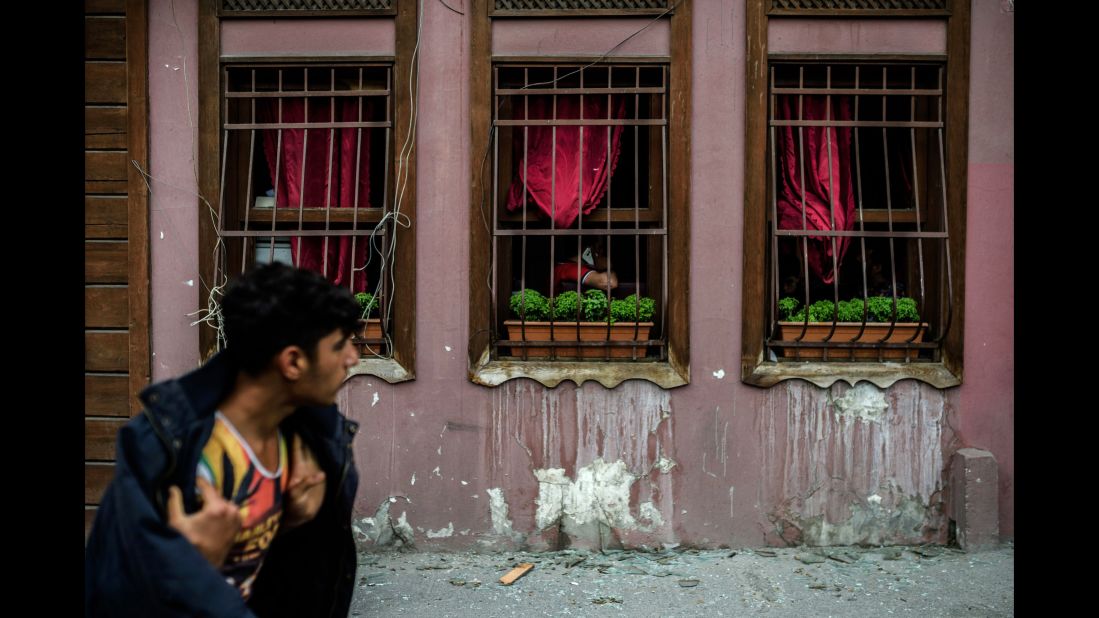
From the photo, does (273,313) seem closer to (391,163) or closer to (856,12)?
(391,163)

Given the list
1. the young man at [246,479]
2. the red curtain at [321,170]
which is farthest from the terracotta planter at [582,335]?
the young man at [246,479]

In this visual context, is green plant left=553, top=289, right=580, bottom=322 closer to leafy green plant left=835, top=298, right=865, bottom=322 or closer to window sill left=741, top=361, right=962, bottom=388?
window sill left=741, top=361, right=962, bottom=388

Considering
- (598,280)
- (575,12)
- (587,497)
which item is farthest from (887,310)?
(575,12)

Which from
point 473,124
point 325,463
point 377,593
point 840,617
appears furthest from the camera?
point 473,124

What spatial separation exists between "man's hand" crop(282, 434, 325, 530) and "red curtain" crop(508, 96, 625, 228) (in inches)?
122

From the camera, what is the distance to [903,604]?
4.23 m

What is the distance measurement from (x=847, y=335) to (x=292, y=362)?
3.90m

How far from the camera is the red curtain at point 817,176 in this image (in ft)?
16.8

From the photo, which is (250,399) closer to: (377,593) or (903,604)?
(377,593)

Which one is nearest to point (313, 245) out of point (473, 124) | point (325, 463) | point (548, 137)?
point (473, 124)

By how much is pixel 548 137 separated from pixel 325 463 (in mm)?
3321

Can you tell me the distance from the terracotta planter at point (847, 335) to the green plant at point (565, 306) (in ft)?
4.09

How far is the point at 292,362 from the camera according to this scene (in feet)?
6.51

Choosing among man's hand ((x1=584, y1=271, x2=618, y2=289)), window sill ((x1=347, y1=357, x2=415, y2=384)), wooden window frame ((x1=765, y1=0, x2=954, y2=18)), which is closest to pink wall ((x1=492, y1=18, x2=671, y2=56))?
wooden window frame ((x1=765, y1=0, x2=954, y2=18))
